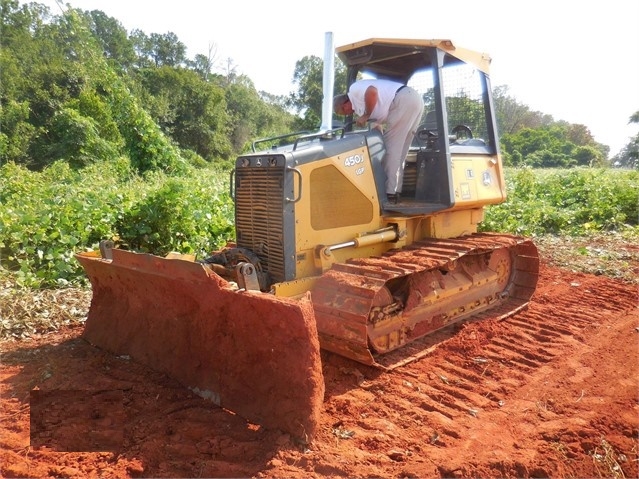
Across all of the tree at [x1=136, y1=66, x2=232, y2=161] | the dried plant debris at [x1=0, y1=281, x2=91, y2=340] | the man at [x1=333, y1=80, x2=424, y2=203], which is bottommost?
the dried plant debris at [x1=0, y1=281, x2=91, y2=340]

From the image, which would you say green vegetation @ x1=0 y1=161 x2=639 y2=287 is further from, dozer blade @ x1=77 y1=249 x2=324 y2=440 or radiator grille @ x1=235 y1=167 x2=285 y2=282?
radiator grille @ x1=235 y1=167 x2=285 y2=282

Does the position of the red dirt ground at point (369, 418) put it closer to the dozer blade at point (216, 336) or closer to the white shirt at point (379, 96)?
the dozer blade at point (216, 336)

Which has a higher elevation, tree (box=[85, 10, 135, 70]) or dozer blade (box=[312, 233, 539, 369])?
tree (box=[85, 10, 135, 70])

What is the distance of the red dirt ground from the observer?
282 cm

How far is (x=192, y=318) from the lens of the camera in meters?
3.71

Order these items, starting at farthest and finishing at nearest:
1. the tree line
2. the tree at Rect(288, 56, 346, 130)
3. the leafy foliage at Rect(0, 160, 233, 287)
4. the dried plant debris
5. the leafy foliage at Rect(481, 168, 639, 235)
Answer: the tree at Rect(288, 56, 346, 130) < the tree line < the leafy foliage at Rect(481, 168, 639, 235) < the leafy foliage at Rect(0, 160, 233, 287) < the dried plant debris

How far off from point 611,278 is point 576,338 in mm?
3012

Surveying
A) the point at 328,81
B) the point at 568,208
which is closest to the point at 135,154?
the point at 568,208

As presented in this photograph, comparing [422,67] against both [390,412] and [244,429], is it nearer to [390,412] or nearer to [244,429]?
[390,412]

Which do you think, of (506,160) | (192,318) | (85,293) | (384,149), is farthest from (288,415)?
(506,160)

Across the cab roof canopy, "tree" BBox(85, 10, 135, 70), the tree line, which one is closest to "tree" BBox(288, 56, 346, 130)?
the tree line

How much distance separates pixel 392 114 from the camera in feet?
15.5

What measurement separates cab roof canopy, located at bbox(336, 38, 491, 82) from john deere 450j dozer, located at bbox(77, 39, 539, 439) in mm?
17

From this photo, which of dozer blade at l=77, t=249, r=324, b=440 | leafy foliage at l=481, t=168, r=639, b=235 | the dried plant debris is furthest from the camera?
leafy foliage at l=481, t=168, r=639, b=235
